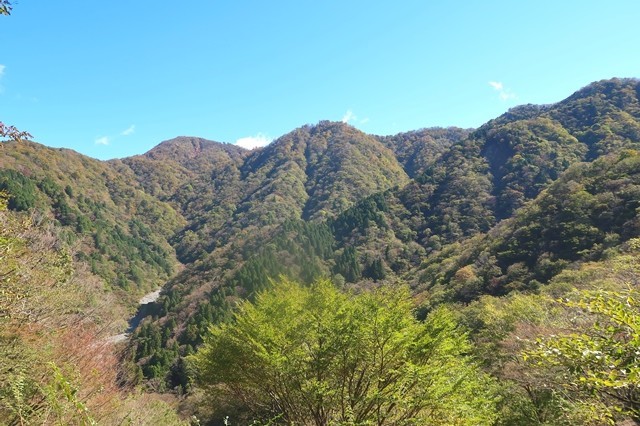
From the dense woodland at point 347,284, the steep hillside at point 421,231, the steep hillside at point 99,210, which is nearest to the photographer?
the dense woodland at point 347,284

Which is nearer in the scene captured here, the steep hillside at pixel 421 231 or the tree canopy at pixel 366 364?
the tree canopy at pixel 366 364

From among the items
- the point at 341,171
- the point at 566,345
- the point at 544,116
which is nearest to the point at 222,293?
the point at 566,345

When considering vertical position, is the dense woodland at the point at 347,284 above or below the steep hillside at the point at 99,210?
below

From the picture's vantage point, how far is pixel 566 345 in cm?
448

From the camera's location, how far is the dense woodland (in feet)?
31.8

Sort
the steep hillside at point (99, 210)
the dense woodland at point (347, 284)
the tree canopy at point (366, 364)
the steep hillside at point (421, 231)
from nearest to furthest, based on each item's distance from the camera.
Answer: the dense woodland at point (347, 284) → the tree canopy at point (366, 364) → the steep hillside at point (421, 231) → the steep hillside at point (99, 210)

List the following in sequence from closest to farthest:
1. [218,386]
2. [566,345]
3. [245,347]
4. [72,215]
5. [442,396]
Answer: [566,345], [442,396], [245,347], [218,386], [72,215]

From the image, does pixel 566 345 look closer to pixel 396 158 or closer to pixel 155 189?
pixel 396 158

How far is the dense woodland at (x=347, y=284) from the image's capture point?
31.8 ft

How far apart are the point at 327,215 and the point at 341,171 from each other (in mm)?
39775

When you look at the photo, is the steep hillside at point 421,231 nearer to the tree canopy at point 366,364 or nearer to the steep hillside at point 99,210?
the steep hillside at point 99,210

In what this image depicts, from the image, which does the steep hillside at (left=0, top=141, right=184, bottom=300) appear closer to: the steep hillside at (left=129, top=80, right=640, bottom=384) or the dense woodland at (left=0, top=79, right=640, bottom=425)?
the dense woodland at (left=0, top=79, right=640, bottom=425)

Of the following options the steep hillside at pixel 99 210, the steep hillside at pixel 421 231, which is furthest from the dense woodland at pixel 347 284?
the steep hillside at pixel 99 210

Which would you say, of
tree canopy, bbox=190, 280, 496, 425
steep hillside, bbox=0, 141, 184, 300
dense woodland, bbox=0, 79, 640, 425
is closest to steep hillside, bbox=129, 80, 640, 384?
dense woodland, bbox=0, 79, 640, 425
